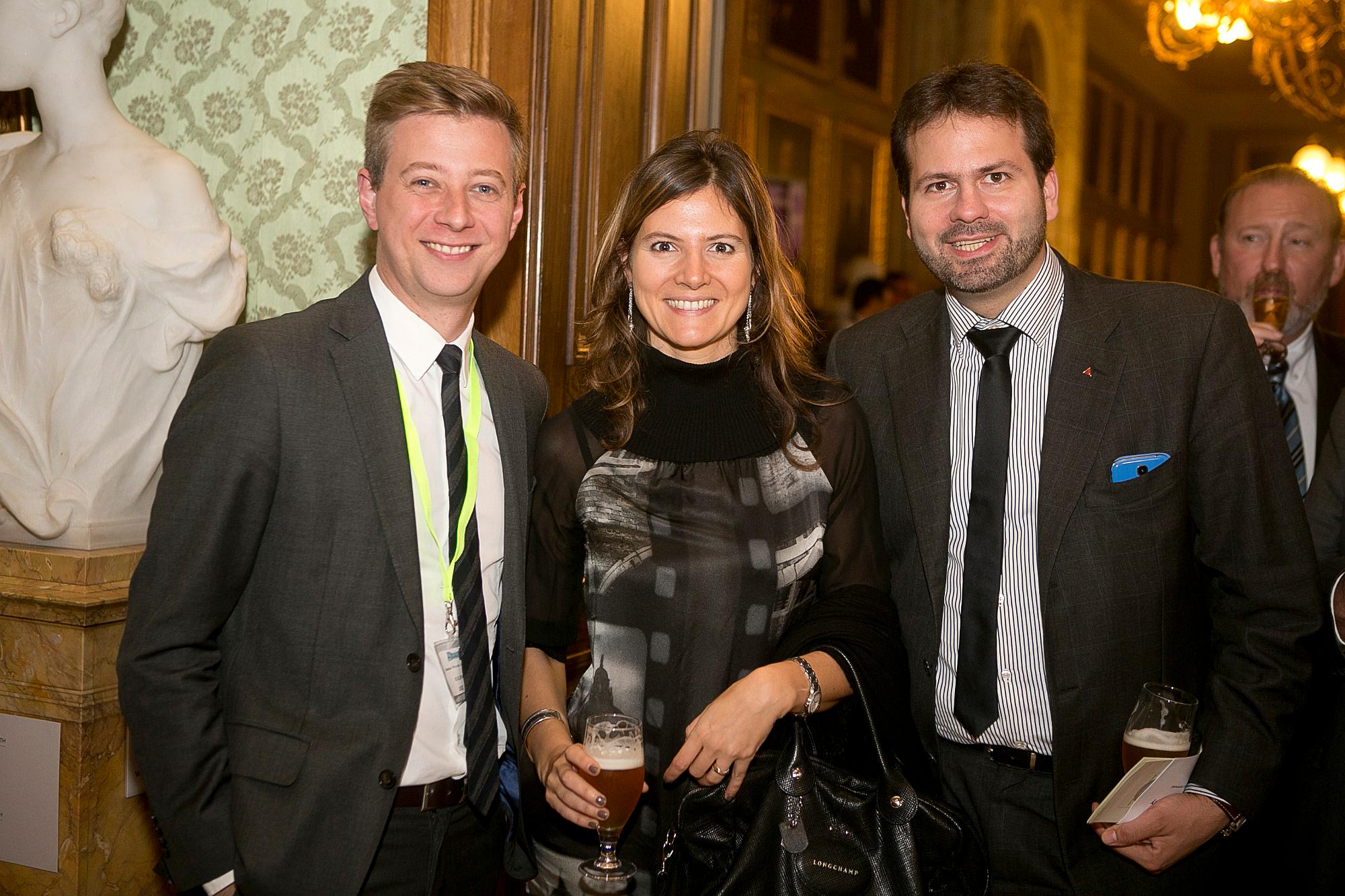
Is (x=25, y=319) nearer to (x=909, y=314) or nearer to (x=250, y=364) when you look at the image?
(x=250, y=364)

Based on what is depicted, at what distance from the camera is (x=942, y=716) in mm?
2234

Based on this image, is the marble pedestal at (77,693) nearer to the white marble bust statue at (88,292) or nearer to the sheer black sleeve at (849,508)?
the white marble bust statue at (88,292)

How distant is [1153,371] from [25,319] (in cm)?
251

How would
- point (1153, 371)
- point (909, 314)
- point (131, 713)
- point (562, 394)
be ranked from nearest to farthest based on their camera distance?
1. point (131, 713)
2. point (1153, 371)
3. point (909, 314)
4. point (562, 394)

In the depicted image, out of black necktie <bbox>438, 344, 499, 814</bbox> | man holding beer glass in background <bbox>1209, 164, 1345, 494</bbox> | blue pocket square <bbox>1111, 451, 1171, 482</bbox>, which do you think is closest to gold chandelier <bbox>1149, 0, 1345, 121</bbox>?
man holding beer glass in background <bbox>1209, 164, 1345, 494</bbox>

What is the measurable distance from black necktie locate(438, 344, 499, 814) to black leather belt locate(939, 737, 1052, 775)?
93cm

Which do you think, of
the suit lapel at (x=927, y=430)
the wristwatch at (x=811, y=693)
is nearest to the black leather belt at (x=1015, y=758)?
the suit lapel at (x=927, y=430)

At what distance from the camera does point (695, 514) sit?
214 centimetres

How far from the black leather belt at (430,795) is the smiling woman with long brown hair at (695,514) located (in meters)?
0.15

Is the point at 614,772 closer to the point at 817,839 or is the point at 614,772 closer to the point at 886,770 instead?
the point at 817,839

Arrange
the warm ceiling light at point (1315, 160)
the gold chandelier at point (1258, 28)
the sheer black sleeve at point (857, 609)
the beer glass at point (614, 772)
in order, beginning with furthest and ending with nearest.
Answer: the warm ceiling light at point (1315, 160) < the gold chandelier at point (1258, 28) < the sheer black sleeve at point (857, 609) < the beer glass at point (614, 772)

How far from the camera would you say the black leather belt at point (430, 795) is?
1929 millimetres

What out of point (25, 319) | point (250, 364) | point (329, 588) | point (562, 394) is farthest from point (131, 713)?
point (562, 394)

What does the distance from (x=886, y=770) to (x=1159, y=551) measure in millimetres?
715
